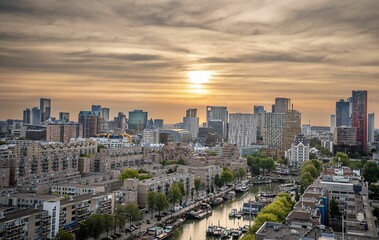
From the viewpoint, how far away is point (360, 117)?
A: 29656 mm

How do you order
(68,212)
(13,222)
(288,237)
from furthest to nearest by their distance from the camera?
(68,212)
(13,222)
(288,237)

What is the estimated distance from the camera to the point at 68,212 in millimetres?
7617

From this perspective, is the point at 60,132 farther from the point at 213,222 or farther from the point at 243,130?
the point at 213,222

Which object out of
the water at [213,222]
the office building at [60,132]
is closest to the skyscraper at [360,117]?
the water at [213,222]

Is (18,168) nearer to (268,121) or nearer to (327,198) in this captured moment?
(327,198)

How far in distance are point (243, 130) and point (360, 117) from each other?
7999 mm

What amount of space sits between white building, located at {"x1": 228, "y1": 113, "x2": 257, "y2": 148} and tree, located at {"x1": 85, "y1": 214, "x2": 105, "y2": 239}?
2371 cm

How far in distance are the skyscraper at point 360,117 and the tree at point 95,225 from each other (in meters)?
22.9

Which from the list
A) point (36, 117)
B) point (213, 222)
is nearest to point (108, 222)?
point (213, 222)

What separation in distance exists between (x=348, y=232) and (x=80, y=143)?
1240cm

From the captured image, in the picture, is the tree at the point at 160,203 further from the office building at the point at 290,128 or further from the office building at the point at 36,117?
the office building at the point at 36,117

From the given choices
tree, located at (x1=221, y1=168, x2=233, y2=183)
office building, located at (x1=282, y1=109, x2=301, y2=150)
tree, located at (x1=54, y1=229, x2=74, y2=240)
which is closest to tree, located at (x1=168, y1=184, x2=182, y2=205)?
tree, located at (x1=221, y1=168, x2=233, y2=183)

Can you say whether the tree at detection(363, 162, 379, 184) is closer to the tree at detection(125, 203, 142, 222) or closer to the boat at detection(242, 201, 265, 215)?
the boat at detection(242, 201, 265, 215)

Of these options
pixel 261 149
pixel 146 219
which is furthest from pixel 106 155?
pixel 261 149
